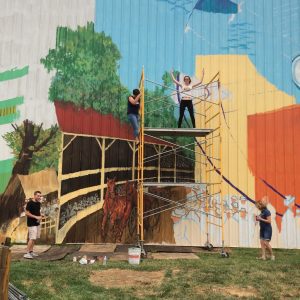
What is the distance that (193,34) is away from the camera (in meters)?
12.5

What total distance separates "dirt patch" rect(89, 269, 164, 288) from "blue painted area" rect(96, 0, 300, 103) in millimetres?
6286

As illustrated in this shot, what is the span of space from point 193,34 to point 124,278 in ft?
26.3

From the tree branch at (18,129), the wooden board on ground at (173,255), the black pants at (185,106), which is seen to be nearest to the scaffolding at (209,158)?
the black pants at (185,106)

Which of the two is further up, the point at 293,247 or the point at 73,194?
the point at 73,194

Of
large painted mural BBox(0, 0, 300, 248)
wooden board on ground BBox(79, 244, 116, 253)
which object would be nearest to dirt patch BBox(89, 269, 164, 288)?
wooden board on ground BBox(79, 244, 116, 253)

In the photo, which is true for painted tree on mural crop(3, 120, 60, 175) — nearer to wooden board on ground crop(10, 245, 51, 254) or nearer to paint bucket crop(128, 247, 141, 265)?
wooden board on ground crop(10, 245, 51, 254)

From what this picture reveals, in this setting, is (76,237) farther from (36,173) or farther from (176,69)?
(176,69)

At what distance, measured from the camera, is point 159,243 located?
11.7m

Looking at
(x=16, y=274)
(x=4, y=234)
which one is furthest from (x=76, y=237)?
(x=16, y=274)

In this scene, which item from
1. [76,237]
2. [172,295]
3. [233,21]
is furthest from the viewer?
[233,21]

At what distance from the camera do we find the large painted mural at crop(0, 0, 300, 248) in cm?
1180

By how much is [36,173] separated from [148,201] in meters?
3.41

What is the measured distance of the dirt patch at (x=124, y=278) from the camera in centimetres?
694

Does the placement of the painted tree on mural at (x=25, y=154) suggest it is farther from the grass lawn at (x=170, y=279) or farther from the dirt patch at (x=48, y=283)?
the dirt patch at (x=48, y=283)
